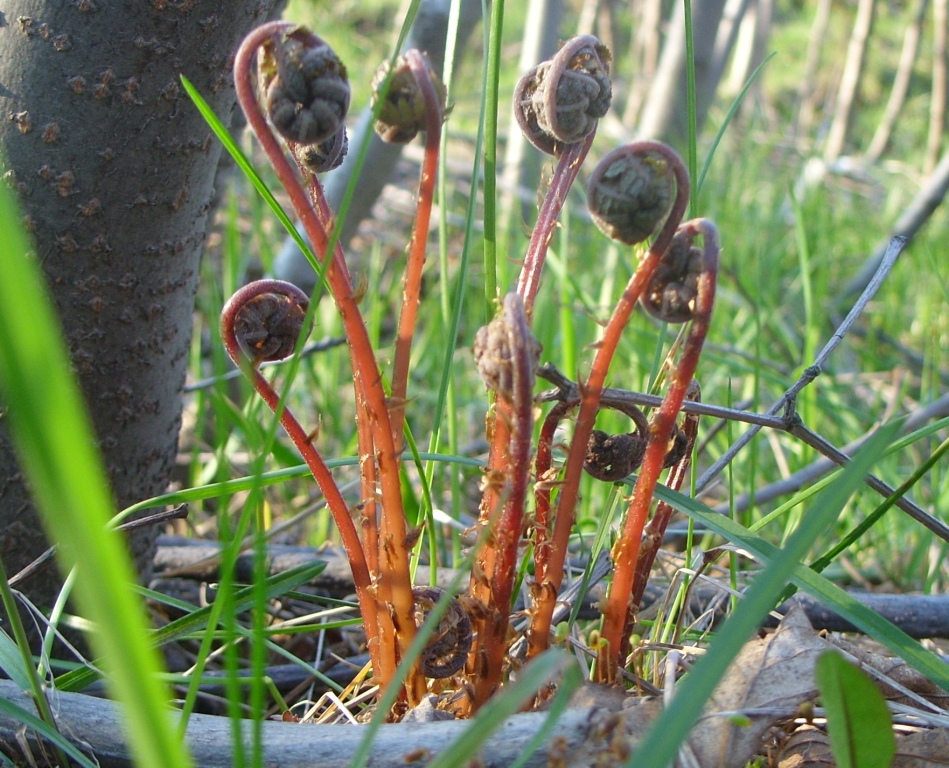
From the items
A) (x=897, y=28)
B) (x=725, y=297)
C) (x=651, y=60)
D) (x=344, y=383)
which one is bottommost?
(x=344, y=383)

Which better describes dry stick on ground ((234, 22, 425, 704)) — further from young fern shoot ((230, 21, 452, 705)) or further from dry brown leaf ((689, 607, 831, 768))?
dry brown leaf ((689, 607, 831, 768))

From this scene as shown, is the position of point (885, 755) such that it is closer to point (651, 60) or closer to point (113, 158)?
point (113, 158)

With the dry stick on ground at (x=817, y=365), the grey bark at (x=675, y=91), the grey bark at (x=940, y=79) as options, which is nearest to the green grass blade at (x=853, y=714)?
the dry stick on ground at (x=817, y=365)

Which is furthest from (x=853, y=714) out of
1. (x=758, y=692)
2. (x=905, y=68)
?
(x=905, y=68)

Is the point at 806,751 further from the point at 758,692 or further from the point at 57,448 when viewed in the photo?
the point at 57,448

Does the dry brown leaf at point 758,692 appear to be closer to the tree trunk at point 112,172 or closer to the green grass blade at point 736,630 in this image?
the green grass blade at point 736,630

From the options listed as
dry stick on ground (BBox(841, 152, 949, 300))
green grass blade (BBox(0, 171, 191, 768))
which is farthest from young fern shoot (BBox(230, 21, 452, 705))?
dry stick on ground (BBox(841, 152, 949, 300))

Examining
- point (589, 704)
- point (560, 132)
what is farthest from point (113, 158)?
point (589, 704)
